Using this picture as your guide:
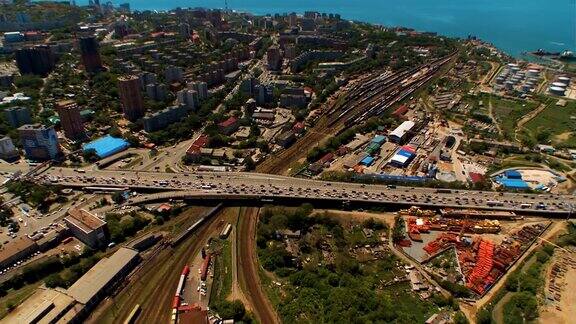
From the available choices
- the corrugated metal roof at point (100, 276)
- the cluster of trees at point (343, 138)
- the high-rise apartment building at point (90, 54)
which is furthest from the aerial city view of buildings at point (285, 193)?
the cluster of trees at point (343, 138)

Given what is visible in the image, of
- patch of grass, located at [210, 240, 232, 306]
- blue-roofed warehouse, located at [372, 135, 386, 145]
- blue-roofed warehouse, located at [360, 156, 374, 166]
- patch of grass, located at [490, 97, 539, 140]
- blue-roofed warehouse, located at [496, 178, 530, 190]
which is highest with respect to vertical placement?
patch of grass, located at [490, 97, 539, 140]

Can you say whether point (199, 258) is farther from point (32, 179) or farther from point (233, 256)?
point (32, 179)

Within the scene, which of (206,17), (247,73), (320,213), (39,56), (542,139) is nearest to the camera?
(320,213)

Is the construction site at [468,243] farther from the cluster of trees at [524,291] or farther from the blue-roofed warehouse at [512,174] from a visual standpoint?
the blue-roofed warehouse at [512,174]

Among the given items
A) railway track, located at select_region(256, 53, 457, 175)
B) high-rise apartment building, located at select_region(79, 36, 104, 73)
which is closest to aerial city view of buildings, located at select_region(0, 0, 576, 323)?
high-rise apartment building, located at select_region(79, 36, 104, 73)

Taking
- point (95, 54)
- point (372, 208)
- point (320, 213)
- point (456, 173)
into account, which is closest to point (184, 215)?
point (320, 213)

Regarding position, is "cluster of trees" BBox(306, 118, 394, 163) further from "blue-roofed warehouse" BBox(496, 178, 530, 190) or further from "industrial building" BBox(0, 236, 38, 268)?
"industrial building" BBox(0, 236, 38, 268)
